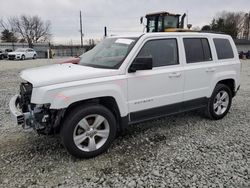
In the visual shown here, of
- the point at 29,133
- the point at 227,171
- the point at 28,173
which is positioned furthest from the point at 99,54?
the point at 227,171

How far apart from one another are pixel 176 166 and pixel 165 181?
400 millimetres

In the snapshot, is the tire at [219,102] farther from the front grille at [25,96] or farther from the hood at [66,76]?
the front grille at [25,96]

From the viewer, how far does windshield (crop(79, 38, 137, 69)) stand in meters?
3.68

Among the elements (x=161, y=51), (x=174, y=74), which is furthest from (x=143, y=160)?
(x=161, y=51)

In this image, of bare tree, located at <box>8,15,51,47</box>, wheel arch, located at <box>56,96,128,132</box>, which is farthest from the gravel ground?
bare tree, located at <box>8,15,51,47</box>

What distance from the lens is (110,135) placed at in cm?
350

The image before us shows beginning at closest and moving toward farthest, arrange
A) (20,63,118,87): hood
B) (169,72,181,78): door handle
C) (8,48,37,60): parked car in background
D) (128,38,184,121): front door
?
1. (20,63,118,87): hood
2. (128,38,184,121): front door
3. (169,72,181,78): door handle
4. (8,48,37,60): parked car in background

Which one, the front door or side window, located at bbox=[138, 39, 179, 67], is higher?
side window, located at bbox=[138, 39, 179, 67]

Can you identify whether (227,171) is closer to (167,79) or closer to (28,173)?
(167,79)

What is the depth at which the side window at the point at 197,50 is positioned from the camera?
4.29 m

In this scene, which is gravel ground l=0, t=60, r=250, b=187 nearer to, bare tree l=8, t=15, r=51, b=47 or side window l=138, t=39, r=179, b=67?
side window l=138, t=39, r=179, b=67

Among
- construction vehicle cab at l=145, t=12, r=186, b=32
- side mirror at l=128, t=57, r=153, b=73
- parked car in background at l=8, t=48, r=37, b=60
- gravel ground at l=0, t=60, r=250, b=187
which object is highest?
construction vehicle cab at l=145, t=12, r=186, b=32

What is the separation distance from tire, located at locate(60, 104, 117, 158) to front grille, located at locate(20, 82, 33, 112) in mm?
672

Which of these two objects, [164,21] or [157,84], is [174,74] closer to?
[157,84]
